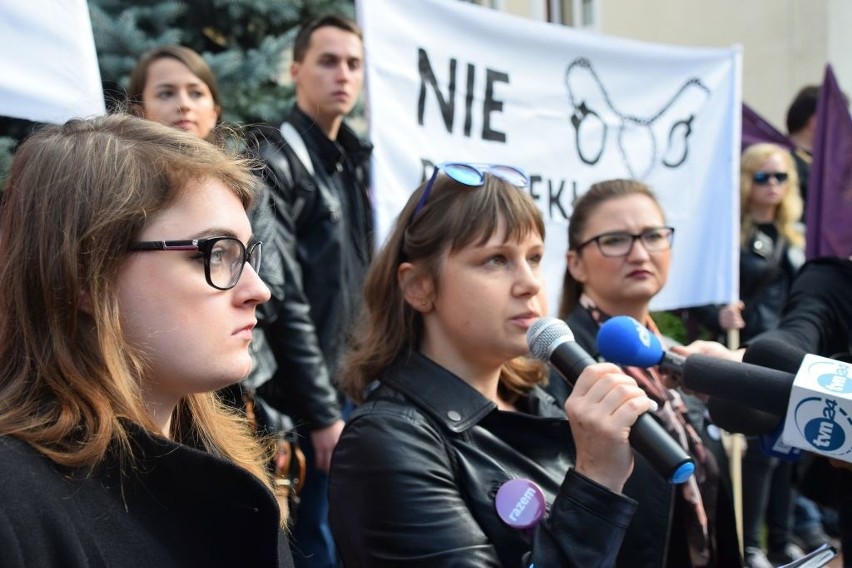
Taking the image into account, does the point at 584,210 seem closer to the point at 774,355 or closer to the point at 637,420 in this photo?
the point at 774,355

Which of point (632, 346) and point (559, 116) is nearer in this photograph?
point (632, 346)

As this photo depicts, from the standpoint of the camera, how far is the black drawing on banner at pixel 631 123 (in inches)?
208

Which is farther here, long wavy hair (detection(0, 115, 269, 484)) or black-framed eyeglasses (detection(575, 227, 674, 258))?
black-framed eyeglasses (detection(575, 227, 674, 258))

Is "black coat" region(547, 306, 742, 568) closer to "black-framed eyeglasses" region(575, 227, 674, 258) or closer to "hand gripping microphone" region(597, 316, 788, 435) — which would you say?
"hand gripping microphone" region(597, 316, 788, 435)

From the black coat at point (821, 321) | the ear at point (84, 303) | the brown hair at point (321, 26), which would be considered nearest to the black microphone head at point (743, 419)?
the black coat at point (821, 321)

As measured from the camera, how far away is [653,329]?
3723mm

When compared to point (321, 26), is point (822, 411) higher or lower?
lower

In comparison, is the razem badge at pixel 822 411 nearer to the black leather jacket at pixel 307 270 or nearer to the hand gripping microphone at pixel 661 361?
the hand gripping microphone at pixel 661 361

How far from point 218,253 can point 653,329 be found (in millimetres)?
2280

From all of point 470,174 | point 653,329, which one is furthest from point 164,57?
point 653,329

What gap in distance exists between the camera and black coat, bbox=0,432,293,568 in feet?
4.78

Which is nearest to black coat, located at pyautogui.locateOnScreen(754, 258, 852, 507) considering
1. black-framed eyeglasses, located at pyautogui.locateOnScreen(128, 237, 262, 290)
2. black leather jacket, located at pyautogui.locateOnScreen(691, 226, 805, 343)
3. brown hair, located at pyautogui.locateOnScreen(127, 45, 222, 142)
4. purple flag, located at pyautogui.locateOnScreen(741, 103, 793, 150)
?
black-framed eyeglasses, located at pyautogui.locateOnScreen(128, 237, 262, 290)

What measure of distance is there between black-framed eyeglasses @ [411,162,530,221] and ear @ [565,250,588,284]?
2.89ft

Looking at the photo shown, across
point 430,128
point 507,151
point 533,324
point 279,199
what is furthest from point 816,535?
point 533,324
